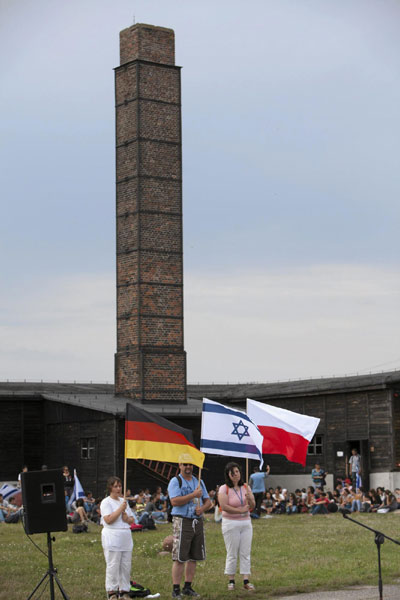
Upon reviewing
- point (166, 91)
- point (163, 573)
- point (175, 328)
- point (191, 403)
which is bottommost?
point (163, 573)

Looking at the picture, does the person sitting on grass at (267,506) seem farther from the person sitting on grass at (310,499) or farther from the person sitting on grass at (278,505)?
the person sitting on grass at (310,499)

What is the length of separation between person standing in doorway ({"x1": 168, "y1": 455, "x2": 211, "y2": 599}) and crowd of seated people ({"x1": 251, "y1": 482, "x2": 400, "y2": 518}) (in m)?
14.0

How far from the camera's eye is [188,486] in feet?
42.0

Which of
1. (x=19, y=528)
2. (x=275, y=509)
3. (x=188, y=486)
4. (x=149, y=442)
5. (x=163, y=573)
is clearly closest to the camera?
(x=188, y=486)

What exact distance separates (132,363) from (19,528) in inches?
555

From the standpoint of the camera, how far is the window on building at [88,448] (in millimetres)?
34406

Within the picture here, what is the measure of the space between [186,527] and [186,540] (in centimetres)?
16

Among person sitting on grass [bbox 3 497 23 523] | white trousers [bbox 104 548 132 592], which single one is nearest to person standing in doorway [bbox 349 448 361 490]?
person sitting on grass [bbox 3 497 23 523]

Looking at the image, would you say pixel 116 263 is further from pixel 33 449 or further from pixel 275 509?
pixel 275 509

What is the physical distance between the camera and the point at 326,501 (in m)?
26.7

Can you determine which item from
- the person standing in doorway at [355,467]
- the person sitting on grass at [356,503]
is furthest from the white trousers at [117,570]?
the person standing in doorway at [355,467]

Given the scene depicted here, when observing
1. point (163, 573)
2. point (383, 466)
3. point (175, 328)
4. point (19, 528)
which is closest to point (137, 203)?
point (175, 328)

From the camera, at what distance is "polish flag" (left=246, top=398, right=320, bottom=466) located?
16250 millimetres

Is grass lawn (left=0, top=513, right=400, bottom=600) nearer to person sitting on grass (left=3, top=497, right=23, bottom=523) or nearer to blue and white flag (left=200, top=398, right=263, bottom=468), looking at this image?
blue and white flag (left=200, top=398, right=263, bottom=468)
